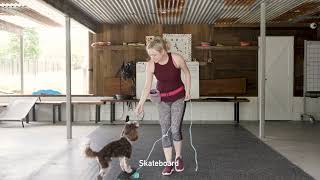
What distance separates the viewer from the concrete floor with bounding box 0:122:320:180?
507 centimetres

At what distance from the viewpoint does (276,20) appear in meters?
10.2

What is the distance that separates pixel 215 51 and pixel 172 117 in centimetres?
643

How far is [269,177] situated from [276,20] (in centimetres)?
621

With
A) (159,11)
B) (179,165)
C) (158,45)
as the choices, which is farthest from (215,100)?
(158,45)

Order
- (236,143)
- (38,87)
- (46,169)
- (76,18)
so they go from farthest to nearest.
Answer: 1. (38,87)
2. (76,18)
3. (236,143)
4. (46,169)

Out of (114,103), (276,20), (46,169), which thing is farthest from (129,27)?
(46,169)

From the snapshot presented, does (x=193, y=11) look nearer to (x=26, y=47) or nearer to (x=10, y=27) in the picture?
(x=10, y=27)

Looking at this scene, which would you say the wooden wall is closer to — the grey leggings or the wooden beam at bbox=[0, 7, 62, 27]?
the wooden beam at bbox=[0, 7, 62, 27]

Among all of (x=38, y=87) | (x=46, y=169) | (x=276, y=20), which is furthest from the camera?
(x=38, y=87)

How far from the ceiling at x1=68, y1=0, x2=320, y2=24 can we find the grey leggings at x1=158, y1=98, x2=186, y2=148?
3.51m

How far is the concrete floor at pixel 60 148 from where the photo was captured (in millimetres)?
5074

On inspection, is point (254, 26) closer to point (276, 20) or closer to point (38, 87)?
point (276, 20)

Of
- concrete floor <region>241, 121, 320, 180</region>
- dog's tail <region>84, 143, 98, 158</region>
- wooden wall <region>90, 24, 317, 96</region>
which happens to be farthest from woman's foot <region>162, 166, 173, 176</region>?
wooden wall <region>90, 24, 317, 96</region>

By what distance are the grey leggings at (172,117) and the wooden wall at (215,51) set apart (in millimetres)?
6237
